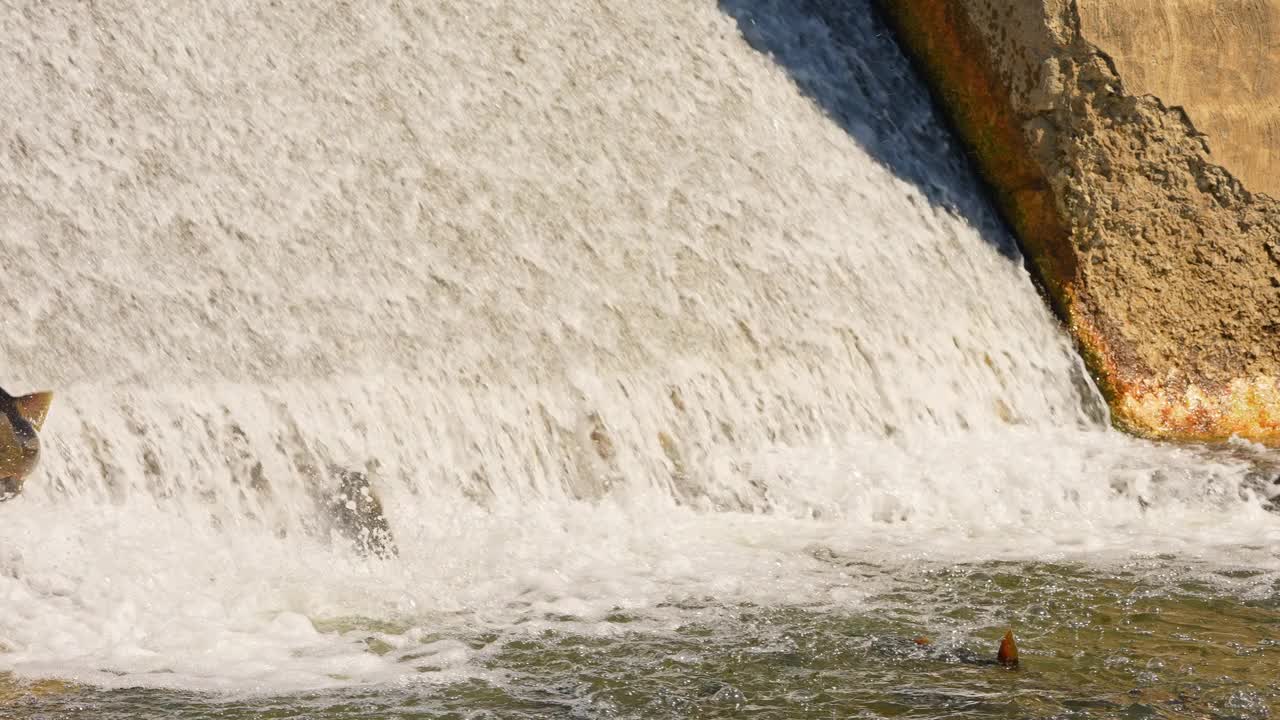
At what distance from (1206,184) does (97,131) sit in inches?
206

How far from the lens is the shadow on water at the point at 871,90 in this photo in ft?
24.8

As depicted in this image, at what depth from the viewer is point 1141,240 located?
7270 mm

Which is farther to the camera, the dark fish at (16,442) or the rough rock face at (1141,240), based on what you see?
the rough rock face at (1141,240)

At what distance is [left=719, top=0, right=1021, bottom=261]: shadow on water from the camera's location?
7559 mm

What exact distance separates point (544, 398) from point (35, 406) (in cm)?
187

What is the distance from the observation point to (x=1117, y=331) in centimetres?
729

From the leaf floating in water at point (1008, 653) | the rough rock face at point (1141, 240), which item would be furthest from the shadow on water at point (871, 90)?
the leaf floating in water at point (1008, 653)

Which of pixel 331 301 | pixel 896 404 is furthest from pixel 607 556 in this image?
pixel 896 404

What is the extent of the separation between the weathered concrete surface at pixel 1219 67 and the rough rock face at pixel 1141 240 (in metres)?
0.10

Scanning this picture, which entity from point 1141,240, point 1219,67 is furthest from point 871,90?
point 1219,67

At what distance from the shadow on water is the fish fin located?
4.23 metres

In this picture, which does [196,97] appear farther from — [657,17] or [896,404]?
[896,404]

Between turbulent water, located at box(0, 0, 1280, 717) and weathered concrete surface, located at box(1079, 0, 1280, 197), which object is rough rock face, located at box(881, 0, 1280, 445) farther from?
turbulent water, located at box(0, 0, 1280, 717)

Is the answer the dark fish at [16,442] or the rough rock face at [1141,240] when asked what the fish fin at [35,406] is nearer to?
the dark fish at [16,442]
